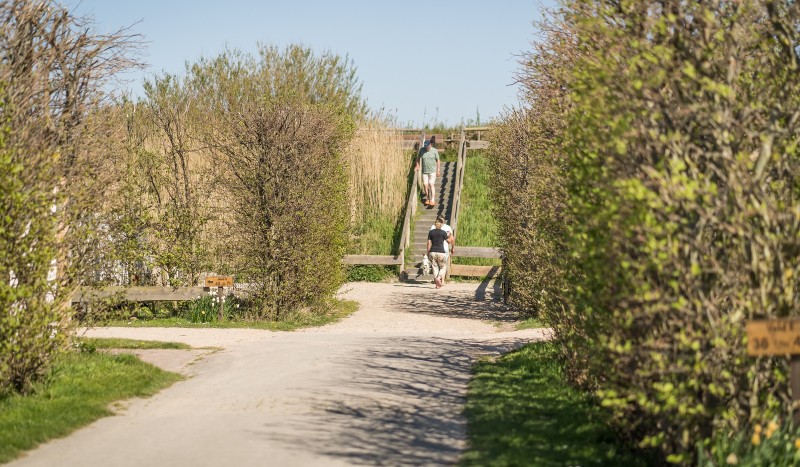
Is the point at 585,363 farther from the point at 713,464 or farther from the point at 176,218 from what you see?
the point at 176,218

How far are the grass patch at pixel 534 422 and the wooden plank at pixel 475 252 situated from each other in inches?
737

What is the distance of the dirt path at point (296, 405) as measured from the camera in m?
8.48

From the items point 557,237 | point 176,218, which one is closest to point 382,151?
point 176,218

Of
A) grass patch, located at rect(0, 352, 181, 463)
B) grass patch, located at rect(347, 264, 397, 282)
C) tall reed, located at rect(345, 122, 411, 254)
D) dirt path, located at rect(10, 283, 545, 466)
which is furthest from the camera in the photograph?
tall reed, located at rect(345, 122, 411, 254)

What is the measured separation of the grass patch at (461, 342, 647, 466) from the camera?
8.26 meters

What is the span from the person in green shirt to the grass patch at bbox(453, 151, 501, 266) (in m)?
1.22

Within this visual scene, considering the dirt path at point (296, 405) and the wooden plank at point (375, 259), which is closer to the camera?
the dirt path at point (296, 405)

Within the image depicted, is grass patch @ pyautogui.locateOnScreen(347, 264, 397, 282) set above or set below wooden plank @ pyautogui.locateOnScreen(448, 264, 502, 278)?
below

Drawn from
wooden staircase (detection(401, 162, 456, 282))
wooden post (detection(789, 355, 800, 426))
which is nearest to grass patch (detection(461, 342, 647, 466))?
wooden post (detection(789, 355, 800, 426))

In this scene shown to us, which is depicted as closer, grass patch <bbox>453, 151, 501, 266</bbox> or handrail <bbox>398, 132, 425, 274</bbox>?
handrail <bbox>398, 132, 425, 274</bbox>

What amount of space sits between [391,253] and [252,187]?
1451 cm

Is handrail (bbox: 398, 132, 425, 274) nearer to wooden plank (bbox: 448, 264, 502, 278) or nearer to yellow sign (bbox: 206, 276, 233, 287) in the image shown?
wooden plank (bbox: 448, 264, 502, 278)

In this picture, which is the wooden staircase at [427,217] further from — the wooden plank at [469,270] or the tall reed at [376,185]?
the wooden plank at [469,270]

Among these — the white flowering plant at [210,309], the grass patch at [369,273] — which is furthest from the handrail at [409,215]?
the white flowering plant at [210,309]
